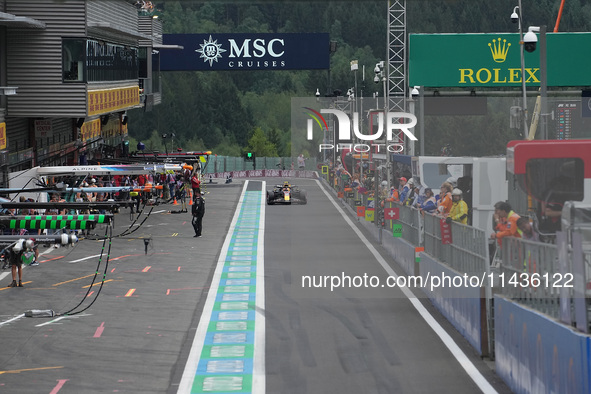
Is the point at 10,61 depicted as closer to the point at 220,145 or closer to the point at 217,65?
the point at 217,65

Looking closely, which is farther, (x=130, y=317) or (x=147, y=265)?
(x=147, y=265)

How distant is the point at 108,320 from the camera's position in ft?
76.0

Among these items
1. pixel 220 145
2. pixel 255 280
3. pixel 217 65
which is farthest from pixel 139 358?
pixel 220 145

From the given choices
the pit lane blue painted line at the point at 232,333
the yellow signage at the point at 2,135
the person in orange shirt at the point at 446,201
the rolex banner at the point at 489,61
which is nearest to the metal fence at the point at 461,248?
the person in orange shirt at the point at 446,201

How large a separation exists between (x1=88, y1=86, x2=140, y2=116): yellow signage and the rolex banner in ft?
42.6

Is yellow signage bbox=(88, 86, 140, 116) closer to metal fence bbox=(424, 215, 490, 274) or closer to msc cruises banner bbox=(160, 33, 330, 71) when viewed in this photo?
msc cruises banner bbox=(160, 33, 330, 71)

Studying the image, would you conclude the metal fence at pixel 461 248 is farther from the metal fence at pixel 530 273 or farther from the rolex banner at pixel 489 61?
the rolex banner at pixel 489 61

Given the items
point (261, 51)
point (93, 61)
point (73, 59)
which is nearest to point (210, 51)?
point (261, 51)

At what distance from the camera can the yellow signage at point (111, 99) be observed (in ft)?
160

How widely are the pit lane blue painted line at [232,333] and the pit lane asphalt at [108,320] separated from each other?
0.31 meters

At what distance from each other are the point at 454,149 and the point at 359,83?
18.8 metres

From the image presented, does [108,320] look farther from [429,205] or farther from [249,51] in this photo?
[249,51]

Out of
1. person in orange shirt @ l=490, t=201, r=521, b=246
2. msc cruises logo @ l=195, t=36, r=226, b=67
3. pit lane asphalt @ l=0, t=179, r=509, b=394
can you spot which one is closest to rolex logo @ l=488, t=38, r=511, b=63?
pit lane asphalt @ l=0, t=179, r=509, b=394

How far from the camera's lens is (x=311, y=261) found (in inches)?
1337
